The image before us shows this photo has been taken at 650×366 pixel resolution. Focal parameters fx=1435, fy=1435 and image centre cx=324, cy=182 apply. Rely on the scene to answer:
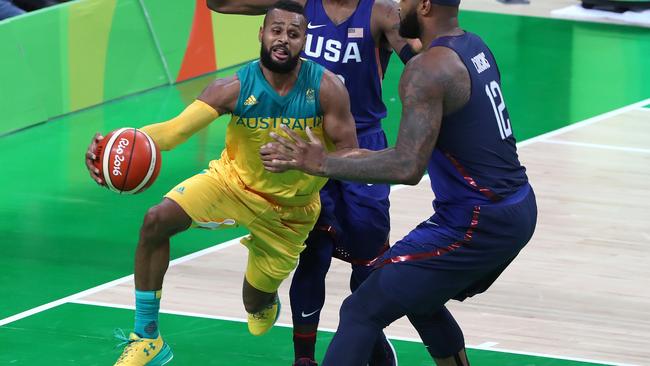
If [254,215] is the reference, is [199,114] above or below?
above

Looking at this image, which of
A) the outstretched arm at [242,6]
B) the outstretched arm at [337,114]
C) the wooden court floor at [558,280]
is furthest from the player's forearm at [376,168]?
the wooden court floor at [558,280]

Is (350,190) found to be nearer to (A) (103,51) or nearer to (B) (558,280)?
(B) (558,280)

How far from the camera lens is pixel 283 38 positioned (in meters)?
7.37

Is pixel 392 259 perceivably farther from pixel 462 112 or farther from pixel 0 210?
pixel 0 210

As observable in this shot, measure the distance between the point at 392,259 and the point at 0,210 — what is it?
488 cm

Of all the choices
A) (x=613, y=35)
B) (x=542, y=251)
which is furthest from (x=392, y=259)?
(x=613, y=35)

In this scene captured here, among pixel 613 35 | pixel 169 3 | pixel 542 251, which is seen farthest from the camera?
pixel 613 35

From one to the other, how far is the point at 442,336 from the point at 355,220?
41.3 inches

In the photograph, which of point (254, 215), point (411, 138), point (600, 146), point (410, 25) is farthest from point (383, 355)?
point (600, 146)

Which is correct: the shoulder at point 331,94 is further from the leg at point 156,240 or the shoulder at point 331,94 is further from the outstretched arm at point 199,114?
the leg at point 156,240

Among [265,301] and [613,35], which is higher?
[265,301]

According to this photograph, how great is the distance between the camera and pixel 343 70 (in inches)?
310

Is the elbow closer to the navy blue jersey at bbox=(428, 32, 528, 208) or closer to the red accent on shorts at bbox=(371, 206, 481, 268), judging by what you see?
the navy blue jersey at bbox=(428, 32, 528, 208)

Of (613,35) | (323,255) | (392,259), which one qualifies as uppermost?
(392,259)
